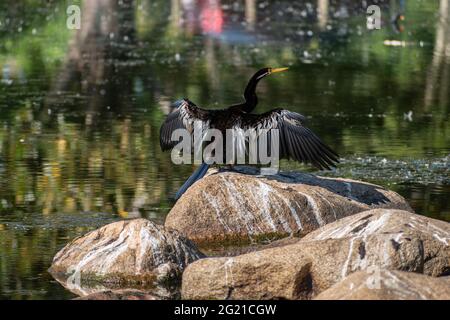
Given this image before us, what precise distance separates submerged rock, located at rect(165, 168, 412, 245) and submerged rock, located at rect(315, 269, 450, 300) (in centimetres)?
347

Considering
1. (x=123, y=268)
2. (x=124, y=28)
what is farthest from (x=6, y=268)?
(x=124, y=28)

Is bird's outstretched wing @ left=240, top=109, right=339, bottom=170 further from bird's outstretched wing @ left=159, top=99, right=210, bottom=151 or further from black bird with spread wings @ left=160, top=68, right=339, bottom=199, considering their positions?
bird's outstretched wing @ left=159, top=99, right=210, bottom=151

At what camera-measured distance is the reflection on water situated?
14.7 meters

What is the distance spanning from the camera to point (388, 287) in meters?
9.45

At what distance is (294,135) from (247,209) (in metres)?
1.10

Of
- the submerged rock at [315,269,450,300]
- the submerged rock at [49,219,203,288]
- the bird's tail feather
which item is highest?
the bird's tail feather

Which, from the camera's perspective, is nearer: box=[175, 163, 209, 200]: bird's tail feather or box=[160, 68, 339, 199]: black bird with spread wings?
box=[160, 68, 339, 199]: black bird with spread wings

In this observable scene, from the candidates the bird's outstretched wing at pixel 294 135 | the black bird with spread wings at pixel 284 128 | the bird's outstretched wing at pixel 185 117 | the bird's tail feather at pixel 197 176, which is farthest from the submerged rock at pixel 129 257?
the bird's outstretched wing at pixel 185 117

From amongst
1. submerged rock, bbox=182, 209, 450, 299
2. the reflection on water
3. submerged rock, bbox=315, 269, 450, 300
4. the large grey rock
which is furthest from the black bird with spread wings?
submerged rock, bbox=315, 269, 450, 300

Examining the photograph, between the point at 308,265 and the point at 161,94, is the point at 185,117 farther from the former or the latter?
the point at 161,94

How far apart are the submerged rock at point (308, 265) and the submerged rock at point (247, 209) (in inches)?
86.1

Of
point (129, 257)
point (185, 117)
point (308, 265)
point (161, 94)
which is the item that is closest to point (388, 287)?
point (308, 265)

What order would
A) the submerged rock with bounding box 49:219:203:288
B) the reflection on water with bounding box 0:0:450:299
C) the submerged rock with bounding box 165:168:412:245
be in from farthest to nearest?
1. the reflection on water with bounding box 0:0:450:299
2. the submerged rock with bounding box 165:168:412:245
3. the submerged rock with bounding box 49:219:203:288
